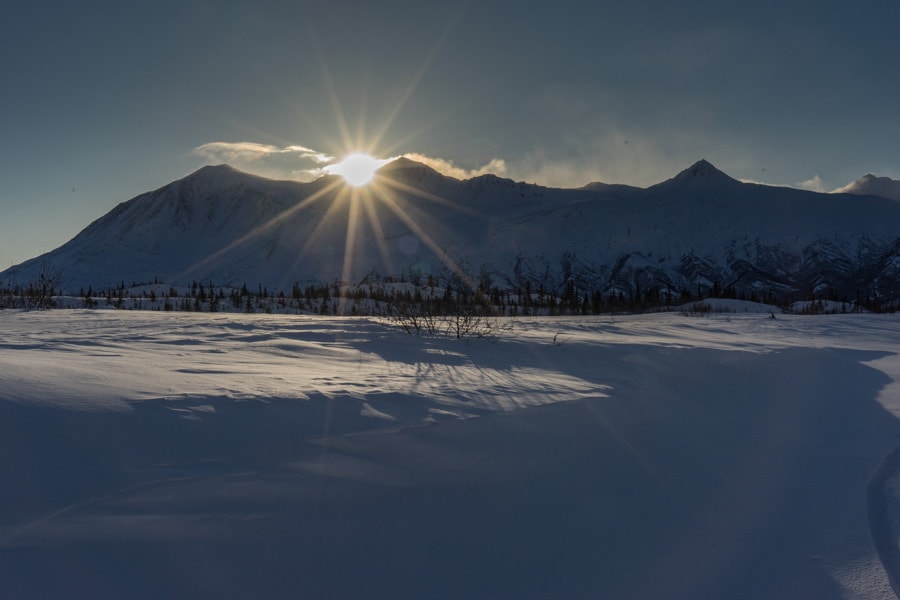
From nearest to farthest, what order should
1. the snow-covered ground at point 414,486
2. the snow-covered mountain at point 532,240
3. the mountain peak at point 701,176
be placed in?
1. the snow-covered ground at point 414,486
2. the snow-covered mountain at point 532,240
3. the mountain peak at point 701,176

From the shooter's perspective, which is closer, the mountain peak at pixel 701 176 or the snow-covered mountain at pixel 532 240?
the snow-covered mountain at pixel 532 240

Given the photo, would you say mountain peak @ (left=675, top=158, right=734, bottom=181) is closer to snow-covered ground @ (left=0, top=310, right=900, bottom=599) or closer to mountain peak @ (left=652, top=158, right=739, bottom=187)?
mountain peak @ (left=652, top=158, right=739, bottom=187)

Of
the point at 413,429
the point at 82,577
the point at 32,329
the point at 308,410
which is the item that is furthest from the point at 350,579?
the point at 32,329

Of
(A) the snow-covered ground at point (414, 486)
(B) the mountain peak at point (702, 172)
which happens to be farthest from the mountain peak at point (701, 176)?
(A) the snow-covered ground at point (414, 486)

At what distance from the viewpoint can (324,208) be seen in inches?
6398

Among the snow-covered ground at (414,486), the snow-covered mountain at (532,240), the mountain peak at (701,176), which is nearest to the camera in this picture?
the snow-covered ground at (414,486)

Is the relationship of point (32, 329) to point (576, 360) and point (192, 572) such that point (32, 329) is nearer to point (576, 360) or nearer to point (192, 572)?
point (192, 572)

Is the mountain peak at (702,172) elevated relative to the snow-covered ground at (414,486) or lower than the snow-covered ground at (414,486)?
elevated

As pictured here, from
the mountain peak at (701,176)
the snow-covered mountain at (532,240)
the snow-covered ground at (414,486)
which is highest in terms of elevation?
the mountain peak at (701,176)

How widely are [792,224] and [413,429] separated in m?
160

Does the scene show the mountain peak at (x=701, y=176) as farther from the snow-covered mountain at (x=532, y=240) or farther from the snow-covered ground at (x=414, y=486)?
the snow-covered ground at (x=414, y=486)

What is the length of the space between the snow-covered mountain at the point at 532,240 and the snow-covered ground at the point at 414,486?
107 m

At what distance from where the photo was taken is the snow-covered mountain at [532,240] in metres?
122

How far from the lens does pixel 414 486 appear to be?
246 centimetres
